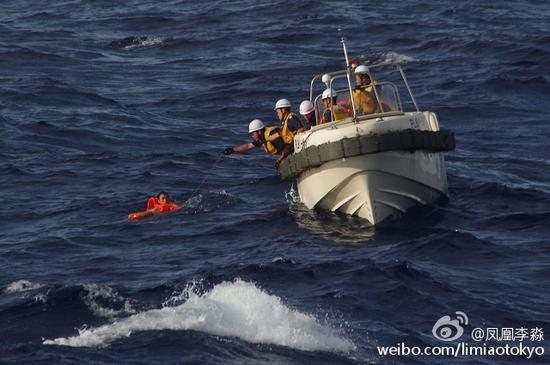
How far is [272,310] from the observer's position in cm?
1822

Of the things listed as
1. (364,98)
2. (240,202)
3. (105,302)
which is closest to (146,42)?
(240,202)

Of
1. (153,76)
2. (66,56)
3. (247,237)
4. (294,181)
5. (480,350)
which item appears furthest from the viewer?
(66,56)

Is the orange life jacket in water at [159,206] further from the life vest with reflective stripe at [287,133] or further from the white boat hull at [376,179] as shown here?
the white boat hull at [376,179]

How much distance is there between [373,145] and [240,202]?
3.96 metres

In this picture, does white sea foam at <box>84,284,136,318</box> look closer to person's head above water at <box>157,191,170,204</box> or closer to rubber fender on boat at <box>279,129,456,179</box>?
rubber fender on boat at <box>279,129,456,179</box>

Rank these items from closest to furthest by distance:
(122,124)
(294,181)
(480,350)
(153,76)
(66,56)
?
(480,350)
(294,181)
(122,124)
(153,76)
(66,56)

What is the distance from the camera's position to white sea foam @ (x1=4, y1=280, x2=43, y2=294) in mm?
19938

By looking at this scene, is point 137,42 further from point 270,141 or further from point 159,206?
point 159,206

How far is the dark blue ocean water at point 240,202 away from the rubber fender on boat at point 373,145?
1.16 metres

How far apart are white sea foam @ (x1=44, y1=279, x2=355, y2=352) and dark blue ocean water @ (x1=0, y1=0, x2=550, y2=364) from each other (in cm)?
3

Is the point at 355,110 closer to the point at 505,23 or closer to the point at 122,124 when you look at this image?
the point at 122,124

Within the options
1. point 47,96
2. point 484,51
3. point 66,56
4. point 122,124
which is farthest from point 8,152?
point 484,51

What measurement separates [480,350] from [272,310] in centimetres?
262

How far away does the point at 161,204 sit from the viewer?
24.7m
